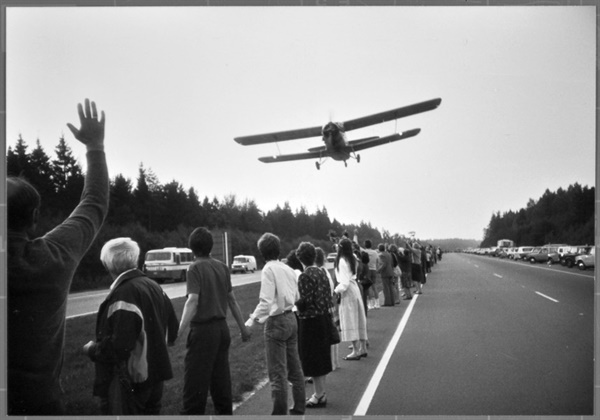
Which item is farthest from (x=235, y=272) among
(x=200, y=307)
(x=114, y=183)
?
(x=114, y=183)

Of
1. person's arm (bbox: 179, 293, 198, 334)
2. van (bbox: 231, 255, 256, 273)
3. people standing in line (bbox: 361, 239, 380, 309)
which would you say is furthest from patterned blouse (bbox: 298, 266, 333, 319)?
people standing in line (bbox: 361, 239, 380, 309)

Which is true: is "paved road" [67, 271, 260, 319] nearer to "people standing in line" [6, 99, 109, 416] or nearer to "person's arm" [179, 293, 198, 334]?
"person's arm" [179, 293, 198, 334]

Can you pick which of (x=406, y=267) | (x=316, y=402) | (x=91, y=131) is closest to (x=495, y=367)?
(x=316, y=402)

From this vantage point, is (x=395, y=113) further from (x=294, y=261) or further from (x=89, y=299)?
(x=89, y=299)

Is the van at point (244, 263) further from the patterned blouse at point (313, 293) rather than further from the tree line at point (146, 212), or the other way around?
the patterned blouse at point (313, 293)

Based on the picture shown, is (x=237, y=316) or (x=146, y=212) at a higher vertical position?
(x=146, y=212)

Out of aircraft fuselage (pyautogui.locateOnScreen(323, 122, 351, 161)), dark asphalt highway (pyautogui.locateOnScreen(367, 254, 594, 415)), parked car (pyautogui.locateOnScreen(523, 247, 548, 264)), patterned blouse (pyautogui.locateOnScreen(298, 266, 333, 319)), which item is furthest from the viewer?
parked car (pyautogui.locateOnScreen(523, 247, 548, 264))

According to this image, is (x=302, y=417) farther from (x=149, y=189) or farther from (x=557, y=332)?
(x=557, y=332)
